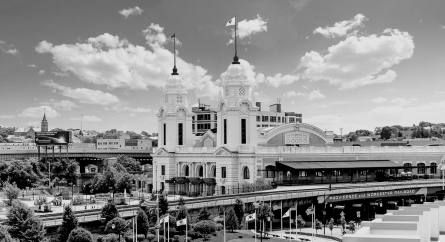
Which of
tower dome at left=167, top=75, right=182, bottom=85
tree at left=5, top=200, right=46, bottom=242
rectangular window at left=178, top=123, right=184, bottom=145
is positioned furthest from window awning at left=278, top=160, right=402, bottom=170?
tree at left=5, top=200, right=46, bottom=242

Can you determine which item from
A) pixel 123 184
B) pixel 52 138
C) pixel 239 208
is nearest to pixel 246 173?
pixel 123 184

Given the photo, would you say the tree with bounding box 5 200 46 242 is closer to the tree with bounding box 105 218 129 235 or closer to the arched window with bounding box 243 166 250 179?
the tree with bounding box 105 218 129 235

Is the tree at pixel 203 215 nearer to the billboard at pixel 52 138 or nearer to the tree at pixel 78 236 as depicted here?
the tree at pixel 78 236

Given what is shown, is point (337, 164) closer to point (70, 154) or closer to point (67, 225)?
point (67, 225)

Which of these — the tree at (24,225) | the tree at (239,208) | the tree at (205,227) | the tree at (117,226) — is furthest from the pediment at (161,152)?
the tree at (24,225)

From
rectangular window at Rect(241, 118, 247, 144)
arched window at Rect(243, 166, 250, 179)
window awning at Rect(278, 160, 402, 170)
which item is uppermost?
rectangular window at Rect(241, 118, 247, 144)

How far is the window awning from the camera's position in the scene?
9125 cm

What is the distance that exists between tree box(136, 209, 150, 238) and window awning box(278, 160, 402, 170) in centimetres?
3884

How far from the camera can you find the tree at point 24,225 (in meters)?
47.2

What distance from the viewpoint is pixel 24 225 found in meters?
47.5

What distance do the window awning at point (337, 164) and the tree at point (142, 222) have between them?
3884 cm

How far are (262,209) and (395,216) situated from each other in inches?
1209

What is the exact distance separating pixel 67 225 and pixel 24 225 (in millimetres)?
4907

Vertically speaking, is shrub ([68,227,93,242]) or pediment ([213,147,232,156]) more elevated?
pediment ([213,147,232,156])
